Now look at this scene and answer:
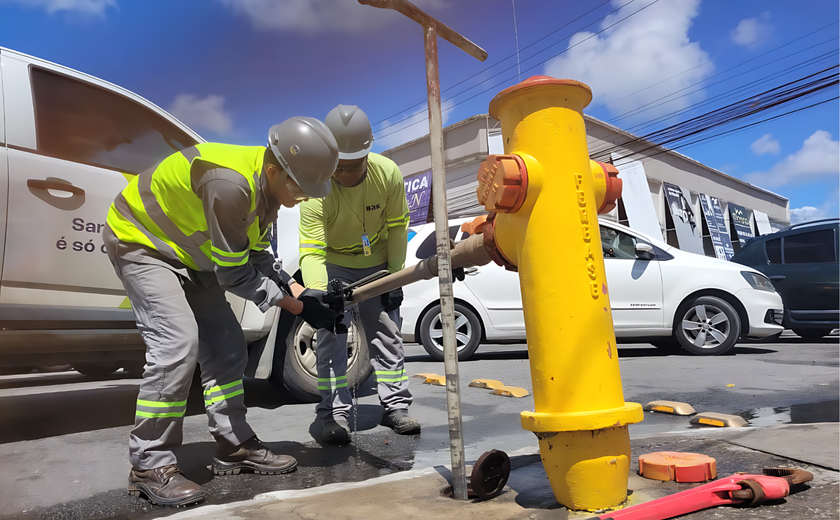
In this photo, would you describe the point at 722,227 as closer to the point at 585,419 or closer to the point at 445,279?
the point at 445,279

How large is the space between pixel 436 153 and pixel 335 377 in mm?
1814

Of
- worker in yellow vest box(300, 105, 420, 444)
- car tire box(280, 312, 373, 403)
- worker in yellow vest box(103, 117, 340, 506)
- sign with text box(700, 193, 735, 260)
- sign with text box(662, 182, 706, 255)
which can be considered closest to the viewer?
worker in yellow vest box(103, 117, 340, 506)

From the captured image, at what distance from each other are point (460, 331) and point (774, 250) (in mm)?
5280

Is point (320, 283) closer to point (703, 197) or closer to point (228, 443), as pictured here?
point (228, 443)

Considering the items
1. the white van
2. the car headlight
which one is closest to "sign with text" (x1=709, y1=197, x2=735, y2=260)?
the car headlight

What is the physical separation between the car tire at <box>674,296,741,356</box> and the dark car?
2463mm

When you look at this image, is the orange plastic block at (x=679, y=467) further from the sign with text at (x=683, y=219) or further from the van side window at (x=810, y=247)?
the sign with text at (x=683, y=219)

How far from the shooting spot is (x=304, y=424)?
3.38 metres

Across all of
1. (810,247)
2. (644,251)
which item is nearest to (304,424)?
(644,251)

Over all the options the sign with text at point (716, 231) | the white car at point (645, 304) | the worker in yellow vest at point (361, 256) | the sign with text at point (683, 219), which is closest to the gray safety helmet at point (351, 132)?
the worker in yellow vest at point (361, 256)

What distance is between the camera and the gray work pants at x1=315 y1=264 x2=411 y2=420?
327 cm

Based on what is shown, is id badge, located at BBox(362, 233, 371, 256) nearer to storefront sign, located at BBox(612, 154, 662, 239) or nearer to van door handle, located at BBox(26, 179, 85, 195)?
van door handle, located at BBox(26, 179, 85, 195)

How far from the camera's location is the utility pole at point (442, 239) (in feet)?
6.05

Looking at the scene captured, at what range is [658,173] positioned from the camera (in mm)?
25031
